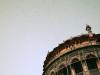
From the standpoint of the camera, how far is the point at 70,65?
23375 millimetres

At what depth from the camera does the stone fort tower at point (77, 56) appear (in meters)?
22.8

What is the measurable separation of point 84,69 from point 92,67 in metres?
0.80

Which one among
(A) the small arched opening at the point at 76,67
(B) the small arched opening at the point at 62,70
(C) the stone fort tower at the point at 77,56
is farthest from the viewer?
(B) the small arched opening at the point at 62,70

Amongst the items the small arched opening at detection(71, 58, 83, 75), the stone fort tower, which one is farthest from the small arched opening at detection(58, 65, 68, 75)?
the small arched opening at detection(71, 58, 83, 75)

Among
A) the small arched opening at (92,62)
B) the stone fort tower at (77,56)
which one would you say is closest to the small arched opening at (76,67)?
the stone fort tower at (77,56)

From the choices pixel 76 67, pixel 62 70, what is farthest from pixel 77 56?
pixel 62 70

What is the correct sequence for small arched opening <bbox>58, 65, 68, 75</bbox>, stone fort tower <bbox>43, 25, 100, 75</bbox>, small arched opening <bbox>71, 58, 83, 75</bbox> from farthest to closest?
small arched opening <bbox>58, 65, 68, 75</bbox> → small arched opening <bbox>71, 58, 83, 75</bbox> → stone fort tower <bbox>43, 25, 100, 75</bbox>

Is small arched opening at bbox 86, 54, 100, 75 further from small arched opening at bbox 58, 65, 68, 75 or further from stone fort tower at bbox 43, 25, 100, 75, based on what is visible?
small arched opening at bbox 58, 65, 68, 75

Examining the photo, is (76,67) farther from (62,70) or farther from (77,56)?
(62,70)

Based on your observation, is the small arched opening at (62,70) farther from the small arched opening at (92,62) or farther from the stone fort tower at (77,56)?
the small arched opening at (92,62)

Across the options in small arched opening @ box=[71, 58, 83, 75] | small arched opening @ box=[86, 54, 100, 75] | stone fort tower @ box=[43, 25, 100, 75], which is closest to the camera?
small arched opening @ box=[86, 54, 100, 75]

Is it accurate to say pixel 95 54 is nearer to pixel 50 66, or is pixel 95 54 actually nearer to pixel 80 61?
pixel 80 61

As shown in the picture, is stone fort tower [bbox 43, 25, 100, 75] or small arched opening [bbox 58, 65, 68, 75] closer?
stone fort tower [bbox 43, 25, 100, 75]

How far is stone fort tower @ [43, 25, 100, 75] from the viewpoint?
22.8 m
